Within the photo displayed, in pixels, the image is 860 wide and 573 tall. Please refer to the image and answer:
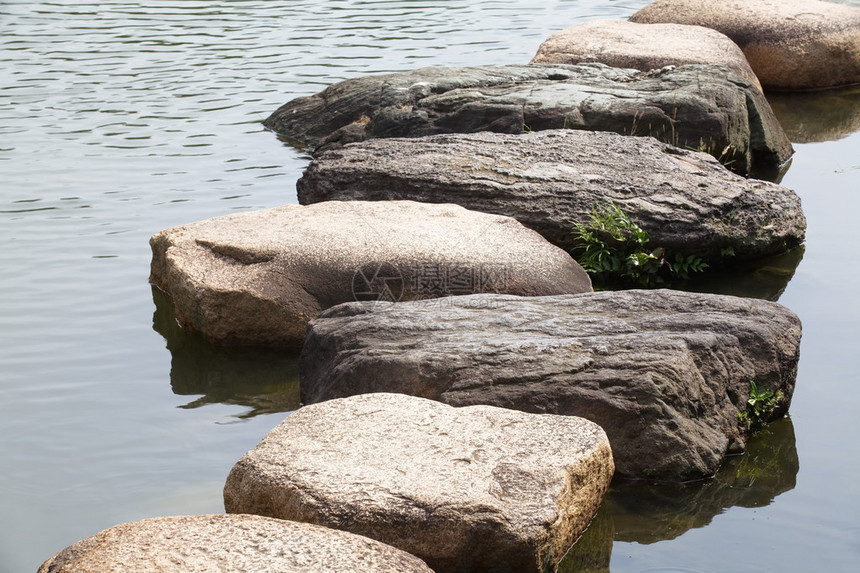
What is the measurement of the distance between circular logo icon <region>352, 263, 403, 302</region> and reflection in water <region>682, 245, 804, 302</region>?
6.49ft

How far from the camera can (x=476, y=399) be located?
4.50 m

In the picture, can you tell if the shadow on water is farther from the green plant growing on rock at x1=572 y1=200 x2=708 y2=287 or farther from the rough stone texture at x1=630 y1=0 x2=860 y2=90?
the rough stone texture at x1=630 y1=0 x2=860 y2=90

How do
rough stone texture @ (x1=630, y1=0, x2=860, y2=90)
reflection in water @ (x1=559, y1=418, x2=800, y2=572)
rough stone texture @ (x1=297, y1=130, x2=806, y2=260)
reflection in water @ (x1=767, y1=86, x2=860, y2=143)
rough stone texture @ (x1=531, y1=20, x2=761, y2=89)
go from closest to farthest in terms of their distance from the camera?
reflection in water @ (x1=559, y1=418, x2=800, y2=572) → rough stone texture @ (x1=297, y1=130, x2=806, y2=260) → reflection in water @ (x1=767, y1=86, x2=860, y2=143) → rough stone texture @ (x1=531, y1=20, x2=761, y2=89) → rough stone texture @ (x1=630, y1=0, x2=860, y2=90)

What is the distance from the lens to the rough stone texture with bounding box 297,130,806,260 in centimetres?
670

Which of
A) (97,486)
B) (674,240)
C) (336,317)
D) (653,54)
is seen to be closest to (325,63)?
(653,54)

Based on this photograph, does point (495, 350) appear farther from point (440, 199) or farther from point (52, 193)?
point (52, 193)

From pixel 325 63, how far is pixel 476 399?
895cm

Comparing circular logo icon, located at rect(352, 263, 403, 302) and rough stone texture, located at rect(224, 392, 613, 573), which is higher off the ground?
rough stone texture, located at rect(224, 392, 613, 573)

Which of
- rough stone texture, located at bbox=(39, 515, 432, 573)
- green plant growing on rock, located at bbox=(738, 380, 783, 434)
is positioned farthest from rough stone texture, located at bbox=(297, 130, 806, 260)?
rough stone texture, located at bbox=(39, 515, 432, 573)

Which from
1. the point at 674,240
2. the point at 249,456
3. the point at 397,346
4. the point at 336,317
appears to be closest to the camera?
the point at 249,456

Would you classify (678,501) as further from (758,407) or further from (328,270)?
(328,270)

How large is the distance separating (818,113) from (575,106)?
3614mm

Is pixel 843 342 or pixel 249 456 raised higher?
pixel 249 456

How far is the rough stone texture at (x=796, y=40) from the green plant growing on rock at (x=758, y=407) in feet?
24.8
